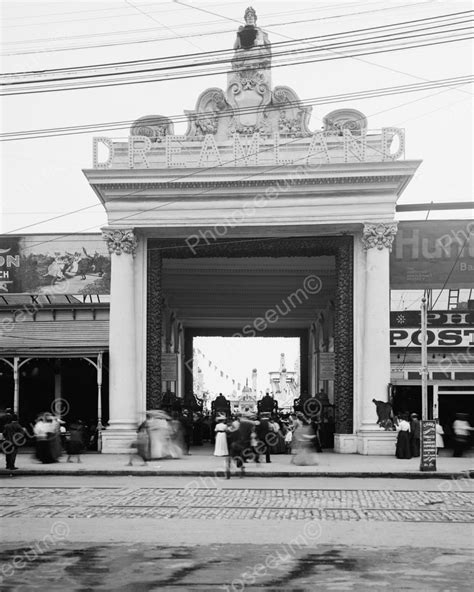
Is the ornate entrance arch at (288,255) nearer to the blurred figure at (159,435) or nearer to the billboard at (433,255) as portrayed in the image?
the billboard at (433,255)

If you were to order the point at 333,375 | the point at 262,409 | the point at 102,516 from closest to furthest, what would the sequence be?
the point at 102,516 < the point at 333,375 < the point at 262,409

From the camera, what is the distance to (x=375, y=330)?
29.2 m

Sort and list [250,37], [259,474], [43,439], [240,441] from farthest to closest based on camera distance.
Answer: [250,37]
[43,439]
[259,474]
[240,441]

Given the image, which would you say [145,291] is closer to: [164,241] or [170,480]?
[164,241]

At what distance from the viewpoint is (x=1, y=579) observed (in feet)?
31.0

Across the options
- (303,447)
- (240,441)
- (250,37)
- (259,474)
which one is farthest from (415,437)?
(250,37)

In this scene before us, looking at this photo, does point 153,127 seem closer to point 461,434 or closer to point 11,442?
point 11,442

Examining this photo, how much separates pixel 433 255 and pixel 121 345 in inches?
423

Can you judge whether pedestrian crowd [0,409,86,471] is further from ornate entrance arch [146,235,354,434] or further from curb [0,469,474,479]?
ornate entrance arch [146,235,354,434]

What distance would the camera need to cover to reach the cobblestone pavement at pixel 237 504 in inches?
564

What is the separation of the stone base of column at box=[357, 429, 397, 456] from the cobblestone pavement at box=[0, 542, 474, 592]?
58.0 ft

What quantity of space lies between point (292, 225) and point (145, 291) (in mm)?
5327

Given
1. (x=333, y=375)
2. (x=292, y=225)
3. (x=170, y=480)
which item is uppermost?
(x=292, y=225)

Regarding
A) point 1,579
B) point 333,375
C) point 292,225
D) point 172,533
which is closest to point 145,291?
point 292,225
